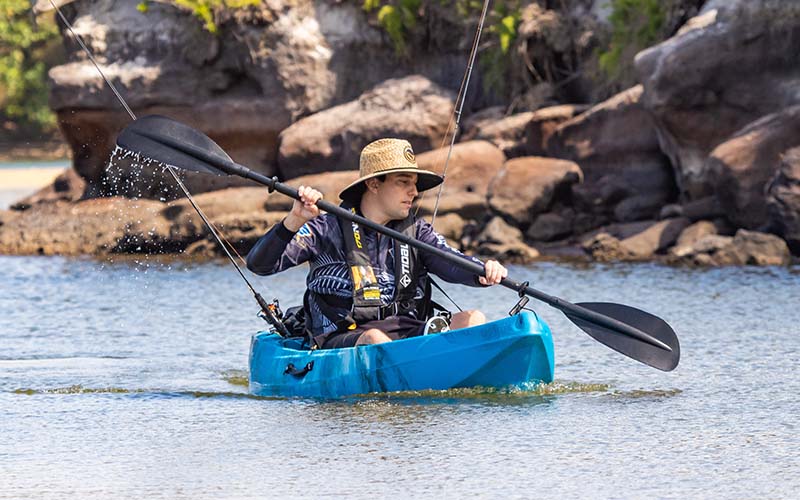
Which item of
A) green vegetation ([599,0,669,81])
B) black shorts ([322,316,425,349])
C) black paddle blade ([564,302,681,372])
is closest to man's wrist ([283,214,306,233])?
black shorts ([322,316,425,349])

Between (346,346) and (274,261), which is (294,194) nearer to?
(274,261)

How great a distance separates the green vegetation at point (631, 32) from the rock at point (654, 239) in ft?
11.5

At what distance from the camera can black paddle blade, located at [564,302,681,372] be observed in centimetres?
711

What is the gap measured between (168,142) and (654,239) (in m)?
9.81

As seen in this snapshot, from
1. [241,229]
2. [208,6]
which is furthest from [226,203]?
[208,6]

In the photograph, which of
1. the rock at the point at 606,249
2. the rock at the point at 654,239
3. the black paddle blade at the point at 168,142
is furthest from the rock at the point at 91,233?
the black paddle blade at the point at 168,142

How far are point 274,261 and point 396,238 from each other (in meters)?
0.58

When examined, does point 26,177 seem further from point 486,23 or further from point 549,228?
point 549,228

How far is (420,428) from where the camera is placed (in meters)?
6.30

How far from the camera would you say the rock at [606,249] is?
53.6 feet

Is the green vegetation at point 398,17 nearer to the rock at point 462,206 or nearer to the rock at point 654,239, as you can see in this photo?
the rock at point 462,206

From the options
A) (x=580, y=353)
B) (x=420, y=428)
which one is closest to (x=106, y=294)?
(x=580, y=353)

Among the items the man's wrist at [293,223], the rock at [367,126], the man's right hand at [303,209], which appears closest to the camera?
the man's right hand at [303,209]

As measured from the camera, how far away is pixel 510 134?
2000cm
